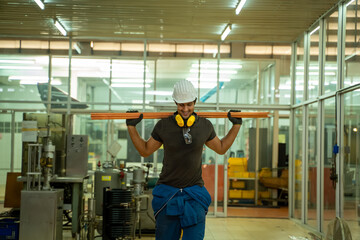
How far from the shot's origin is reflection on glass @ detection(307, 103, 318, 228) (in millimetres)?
8836

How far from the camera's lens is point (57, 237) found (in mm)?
6344

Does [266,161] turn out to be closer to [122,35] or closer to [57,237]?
[122,35]

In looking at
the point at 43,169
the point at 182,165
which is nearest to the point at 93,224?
the point at 43,169

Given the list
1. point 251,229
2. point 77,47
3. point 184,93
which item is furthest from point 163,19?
point 184,93

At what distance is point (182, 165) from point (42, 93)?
818cm

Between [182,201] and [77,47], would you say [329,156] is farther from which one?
[77,47]

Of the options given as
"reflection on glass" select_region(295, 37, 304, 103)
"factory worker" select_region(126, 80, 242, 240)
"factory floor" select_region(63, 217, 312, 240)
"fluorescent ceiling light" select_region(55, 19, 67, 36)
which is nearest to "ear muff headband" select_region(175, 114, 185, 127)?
"factory worker" select_region(126, 80, 242, 240)

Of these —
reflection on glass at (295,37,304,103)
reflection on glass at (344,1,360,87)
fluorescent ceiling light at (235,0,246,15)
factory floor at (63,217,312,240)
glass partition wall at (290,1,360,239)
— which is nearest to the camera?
reflection on glass at (344,1,360,87)

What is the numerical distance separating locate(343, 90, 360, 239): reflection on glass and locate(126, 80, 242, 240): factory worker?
167 inches

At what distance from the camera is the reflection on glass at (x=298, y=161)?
388 inches

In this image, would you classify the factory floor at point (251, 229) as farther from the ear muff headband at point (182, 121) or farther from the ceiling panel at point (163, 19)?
the ear muff headband at point (182, 121)

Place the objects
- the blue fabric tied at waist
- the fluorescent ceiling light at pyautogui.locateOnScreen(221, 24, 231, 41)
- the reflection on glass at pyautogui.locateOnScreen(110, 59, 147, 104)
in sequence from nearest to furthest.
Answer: the blue fabric tied at waist, the fluorescent ceiling light at pyautogui.locateOnScreen(221, 24, 231, 41), the reflection on glass at pyautogui.locateOnScreen(110, 59, 147, 104)

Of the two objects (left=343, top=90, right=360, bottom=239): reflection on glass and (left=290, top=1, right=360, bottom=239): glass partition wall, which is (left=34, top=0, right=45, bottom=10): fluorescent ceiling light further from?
(left=343, top=90, right=360, bottom=239): reflection on glass

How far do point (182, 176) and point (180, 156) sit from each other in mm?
121
